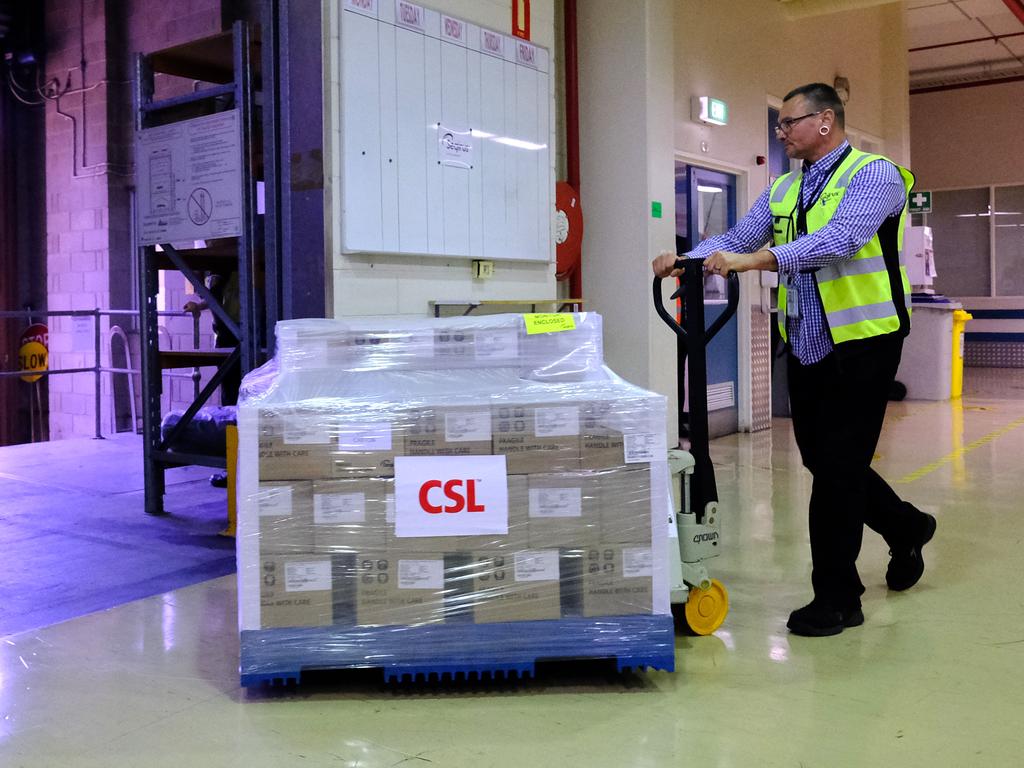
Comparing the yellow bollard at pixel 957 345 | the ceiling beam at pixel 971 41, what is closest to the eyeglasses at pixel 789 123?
the yellow bollard at pixel 957 345

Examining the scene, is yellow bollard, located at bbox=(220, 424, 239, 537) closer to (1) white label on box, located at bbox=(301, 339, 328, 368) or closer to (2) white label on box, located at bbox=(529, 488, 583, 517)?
(1) white label on box, located at bbox=(301, 339, 328, 368)

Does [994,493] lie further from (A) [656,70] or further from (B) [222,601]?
(B) [222,601]

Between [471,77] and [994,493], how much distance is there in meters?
3.25

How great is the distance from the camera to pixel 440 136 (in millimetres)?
4598

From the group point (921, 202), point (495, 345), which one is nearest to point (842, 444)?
point (495, 345)

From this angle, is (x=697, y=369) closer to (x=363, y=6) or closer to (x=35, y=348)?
(x=363, y=6)

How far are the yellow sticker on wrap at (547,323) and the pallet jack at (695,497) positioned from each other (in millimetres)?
287

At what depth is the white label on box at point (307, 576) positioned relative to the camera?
252 centimetres

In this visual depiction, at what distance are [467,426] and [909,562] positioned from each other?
1.72 m

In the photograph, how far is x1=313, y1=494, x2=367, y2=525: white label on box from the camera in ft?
8.27

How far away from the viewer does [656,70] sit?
6340 millimetres

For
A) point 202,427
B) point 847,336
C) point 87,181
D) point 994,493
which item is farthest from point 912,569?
point 87,181

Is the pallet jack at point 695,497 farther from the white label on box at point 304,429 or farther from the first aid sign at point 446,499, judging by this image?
the white label on box at point 304,429

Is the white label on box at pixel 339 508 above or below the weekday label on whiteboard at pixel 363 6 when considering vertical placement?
below
